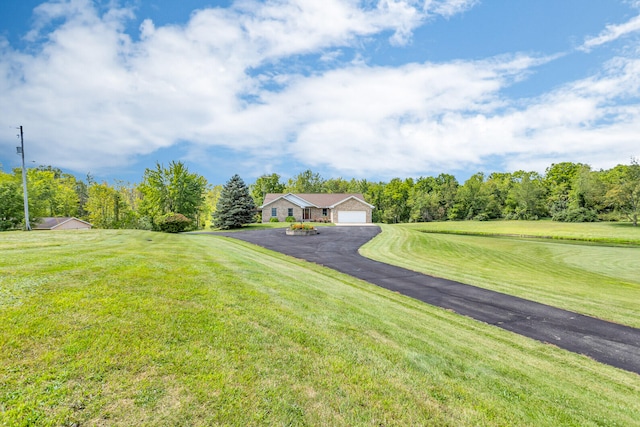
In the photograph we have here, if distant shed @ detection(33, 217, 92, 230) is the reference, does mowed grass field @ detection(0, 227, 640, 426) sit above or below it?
below

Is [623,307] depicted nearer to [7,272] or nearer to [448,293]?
[448,293]

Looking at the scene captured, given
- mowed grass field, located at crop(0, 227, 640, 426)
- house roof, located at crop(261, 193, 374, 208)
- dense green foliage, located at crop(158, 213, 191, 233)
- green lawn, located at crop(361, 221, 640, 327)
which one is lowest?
green lawn, located at crop(361, 221, 640, 327)

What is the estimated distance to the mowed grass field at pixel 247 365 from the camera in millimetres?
2641

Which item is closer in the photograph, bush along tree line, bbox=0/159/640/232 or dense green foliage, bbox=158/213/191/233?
dense green foliage, bbox=158/213/191/233

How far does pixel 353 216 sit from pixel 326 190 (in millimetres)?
35035

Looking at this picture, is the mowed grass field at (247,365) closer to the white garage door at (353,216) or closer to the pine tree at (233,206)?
the pine tree at (233,206)

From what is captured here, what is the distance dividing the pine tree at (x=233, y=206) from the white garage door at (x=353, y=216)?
46.2 feet

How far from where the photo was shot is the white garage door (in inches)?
1784

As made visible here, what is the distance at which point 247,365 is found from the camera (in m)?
3.33

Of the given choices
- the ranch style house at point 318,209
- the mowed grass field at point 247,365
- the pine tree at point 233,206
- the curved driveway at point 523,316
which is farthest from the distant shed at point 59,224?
the curved driveway at point 523,316

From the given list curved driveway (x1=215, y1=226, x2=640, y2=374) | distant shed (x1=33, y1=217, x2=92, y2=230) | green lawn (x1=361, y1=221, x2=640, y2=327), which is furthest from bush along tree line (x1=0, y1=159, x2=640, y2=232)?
curved driveway (x1=215, y1=226, x2=640, y2=374)

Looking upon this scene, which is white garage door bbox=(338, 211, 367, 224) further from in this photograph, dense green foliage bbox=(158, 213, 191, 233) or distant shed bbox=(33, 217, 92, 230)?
distant shed bbox=(33, 217, 92, 230)

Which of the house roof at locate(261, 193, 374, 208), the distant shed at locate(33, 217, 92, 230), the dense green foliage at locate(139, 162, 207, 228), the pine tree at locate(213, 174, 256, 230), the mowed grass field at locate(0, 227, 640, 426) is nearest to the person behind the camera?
the mowed grass field at locate(0, 227, 640, 426)

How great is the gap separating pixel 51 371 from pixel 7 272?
12.9 feet
